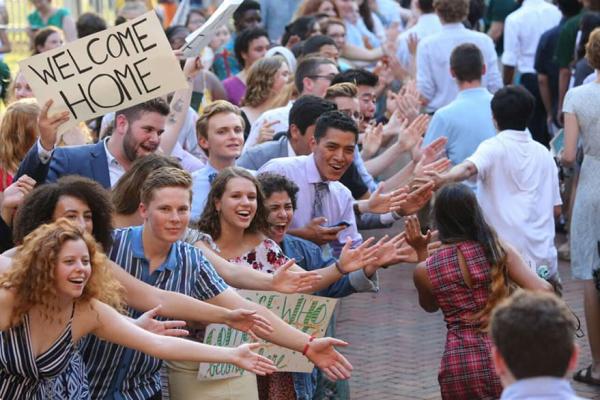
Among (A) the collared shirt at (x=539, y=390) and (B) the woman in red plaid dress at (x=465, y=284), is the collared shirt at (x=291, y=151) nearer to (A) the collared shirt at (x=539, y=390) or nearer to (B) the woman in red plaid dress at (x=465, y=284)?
(B) the woman in red plaid dress at (x=465, y=284)

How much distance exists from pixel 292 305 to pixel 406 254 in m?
0.61

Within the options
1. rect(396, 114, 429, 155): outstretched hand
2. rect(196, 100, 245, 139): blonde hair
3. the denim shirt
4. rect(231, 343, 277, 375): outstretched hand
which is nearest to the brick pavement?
rect(396, 114, 429, 155): outstretched hand

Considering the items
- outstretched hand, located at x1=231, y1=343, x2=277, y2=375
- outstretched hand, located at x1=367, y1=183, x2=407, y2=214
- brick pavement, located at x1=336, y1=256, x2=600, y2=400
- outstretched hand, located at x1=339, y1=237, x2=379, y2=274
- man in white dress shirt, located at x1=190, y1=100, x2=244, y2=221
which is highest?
man in white dress shirt, located at x1=190, y1=100, x2=244, y2=221

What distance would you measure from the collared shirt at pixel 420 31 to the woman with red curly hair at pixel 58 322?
8555 mm

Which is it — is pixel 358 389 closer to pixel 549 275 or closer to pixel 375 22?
pixel 549 275

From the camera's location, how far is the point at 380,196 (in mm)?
7586

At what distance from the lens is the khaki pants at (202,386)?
6.11 meters

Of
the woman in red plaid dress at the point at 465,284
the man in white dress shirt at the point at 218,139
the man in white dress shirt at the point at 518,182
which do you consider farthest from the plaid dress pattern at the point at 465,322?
the man in white dress shirt at the point at 518,182

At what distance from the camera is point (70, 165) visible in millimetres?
7137

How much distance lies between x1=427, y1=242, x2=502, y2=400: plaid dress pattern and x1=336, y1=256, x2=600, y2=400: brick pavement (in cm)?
215

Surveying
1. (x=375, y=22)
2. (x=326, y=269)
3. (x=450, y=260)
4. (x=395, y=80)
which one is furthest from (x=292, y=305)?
(x=375, y=22)

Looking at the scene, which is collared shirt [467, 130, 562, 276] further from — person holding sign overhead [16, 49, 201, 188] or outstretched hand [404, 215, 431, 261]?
person holding sign overhead [16, 49, 201, 188]

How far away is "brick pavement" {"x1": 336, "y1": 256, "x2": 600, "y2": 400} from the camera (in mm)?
8773

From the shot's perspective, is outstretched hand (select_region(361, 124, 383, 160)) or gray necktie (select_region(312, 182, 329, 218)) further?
outstretched hand (select_region(361, 124, 383, 160))
